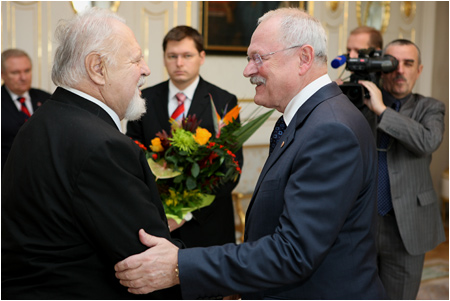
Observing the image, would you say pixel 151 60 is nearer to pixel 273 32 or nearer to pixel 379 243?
pixel 379 243

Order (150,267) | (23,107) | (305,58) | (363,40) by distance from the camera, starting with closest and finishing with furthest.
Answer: (150,267)
(305,58)
(363,40)
(23,107)

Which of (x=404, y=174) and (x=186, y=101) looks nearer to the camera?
(x=404, y=174)

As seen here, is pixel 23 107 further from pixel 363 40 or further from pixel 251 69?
pixel 251 69

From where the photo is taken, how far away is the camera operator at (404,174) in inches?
115

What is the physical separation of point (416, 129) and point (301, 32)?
1.52 meters

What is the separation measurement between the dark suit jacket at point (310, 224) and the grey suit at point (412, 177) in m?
1.38

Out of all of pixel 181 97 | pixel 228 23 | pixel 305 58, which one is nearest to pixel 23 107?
pixel 181 97

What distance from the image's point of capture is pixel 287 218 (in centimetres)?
150

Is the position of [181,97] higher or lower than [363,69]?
lower

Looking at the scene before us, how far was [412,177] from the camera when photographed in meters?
3.01

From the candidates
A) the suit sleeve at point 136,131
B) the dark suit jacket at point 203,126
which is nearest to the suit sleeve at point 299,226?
the dark suit jacket at point 203,126

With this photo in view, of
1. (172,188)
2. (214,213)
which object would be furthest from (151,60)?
(172,188)

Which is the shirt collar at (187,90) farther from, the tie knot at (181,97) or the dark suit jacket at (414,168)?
the dark suit jacket at (414,168)

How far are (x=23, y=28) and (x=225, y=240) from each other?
3007mm
